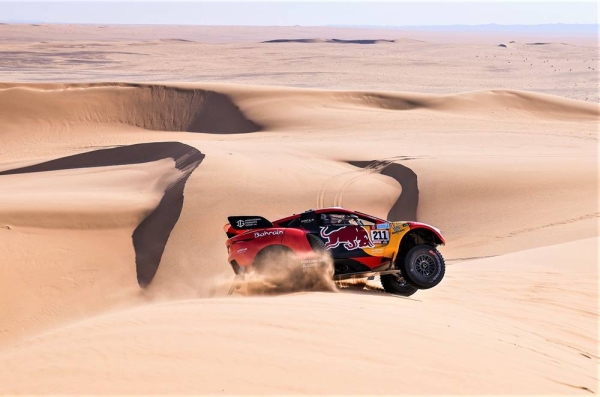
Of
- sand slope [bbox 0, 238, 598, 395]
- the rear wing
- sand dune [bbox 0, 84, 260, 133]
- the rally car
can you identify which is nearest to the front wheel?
the rally car

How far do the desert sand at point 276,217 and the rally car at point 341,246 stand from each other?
1.37ft

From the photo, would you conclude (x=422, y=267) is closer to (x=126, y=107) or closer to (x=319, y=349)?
(x=319, y=349)

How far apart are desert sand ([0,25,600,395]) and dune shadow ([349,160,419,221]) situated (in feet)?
0.23

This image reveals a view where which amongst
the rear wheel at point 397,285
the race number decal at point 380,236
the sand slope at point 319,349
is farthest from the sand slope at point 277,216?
the race number decal at point 380,236

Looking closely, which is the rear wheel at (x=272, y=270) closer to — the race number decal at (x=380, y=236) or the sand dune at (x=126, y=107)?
the race number decal at (x=380, y=236)

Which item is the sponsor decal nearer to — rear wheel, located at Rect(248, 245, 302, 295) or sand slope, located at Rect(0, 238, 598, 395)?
rear wheel, located at Rect(248, 245, 302, 295)

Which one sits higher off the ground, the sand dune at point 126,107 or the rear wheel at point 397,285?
the rear wheel at point 397,285

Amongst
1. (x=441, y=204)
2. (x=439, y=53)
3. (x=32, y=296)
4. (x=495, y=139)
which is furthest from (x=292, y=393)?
(x=439, y=53)

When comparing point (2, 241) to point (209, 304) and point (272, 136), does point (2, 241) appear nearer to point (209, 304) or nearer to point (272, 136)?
point (209, 304)

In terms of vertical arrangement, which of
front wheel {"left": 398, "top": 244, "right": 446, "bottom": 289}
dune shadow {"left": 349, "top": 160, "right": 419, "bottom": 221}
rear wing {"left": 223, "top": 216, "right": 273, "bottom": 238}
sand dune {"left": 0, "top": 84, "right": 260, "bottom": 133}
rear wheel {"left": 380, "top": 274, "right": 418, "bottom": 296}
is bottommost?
sand dune {"left": 0, "top": 84, "right": 260, "bottom": 133}

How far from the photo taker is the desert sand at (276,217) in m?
6.50

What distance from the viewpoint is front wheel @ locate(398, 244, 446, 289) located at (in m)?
10.8

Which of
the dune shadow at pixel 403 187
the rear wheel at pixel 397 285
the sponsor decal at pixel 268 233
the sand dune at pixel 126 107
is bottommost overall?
the sand dune at pixel 126 107

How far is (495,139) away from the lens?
29.5 m
